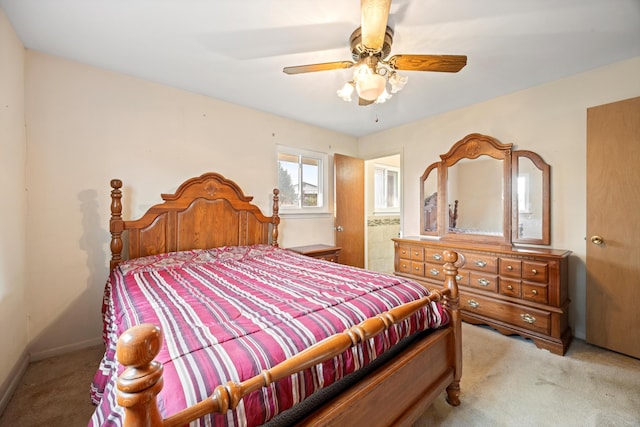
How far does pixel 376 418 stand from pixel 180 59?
2.90m

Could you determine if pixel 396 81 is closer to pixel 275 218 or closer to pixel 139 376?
pixel 139 376

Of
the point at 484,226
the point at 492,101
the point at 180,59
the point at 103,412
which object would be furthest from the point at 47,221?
the point at 492,101

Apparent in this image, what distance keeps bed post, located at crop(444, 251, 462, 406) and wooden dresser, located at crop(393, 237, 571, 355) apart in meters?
0.41

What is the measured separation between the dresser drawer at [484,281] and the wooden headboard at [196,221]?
2256 mm

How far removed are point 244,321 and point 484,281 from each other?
8.36 ft

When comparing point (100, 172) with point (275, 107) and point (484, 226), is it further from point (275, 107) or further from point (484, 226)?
point (484, 226)

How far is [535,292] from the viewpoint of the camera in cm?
236

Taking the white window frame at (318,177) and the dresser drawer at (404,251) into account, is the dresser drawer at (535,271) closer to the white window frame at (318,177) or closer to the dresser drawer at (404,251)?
the dresser drawer at (404,251)

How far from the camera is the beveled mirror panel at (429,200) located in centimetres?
345

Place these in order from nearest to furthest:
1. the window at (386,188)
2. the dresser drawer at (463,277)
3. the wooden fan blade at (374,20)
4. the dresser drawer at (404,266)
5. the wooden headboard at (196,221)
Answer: the wooden fan blade at (374,20)
the wooden headboard at (196,221)
the dresser drawer at (463,277)
the dresser drawer at (404,266)
the window at (386,188)

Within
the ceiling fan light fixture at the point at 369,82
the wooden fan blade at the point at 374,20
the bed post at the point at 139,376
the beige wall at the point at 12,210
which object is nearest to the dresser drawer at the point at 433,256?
the ceiling fan light fixture at the point at 369,82

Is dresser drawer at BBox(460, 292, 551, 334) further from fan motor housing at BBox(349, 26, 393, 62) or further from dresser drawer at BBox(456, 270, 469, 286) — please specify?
fan motor housing at BBox(349, 26, 393, 62)

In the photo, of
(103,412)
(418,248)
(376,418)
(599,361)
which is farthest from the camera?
(418,248)

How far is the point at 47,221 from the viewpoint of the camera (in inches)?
85.5
